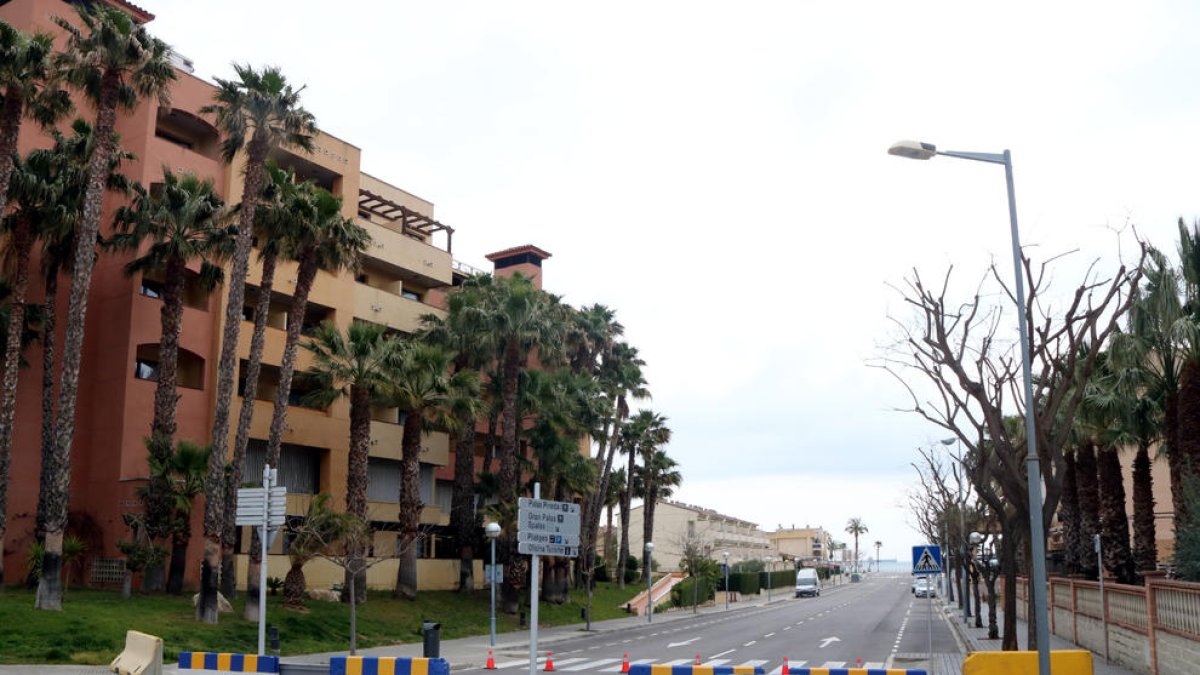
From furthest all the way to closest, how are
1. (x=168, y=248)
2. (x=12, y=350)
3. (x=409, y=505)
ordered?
1. (x=409, y=505)
2. (x=168, y=248)
3. (x=12, y=350)

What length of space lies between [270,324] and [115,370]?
8.84 metres

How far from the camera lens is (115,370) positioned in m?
34.9

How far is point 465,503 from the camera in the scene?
1772 inches

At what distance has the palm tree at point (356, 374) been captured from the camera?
36719 millimetres

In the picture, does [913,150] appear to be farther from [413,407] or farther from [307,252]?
[413,407]

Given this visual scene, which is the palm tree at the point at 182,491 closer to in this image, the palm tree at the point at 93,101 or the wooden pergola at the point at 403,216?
the palm tree at the point at 93,101

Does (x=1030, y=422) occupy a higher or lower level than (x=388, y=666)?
higher

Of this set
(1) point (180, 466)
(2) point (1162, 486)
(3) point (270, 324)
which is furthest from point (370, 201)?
(2) point (1162, 486)

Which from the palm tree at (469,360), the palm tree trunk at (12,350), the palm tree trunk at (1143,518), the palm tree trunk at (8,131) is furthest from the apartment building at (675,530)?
the palm tree trunk at (8,131)

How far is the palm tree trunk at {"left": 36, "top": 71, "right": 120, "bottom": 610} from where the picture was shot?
26.0 meters

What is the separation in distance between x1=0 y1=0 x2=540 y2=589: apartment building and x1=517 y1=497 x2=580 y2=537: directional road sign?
76.5ft

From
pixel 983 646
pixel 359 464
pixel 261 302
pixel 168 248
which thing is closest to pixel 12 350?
pixel 168 248

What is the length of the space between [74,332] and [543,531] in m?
19.3

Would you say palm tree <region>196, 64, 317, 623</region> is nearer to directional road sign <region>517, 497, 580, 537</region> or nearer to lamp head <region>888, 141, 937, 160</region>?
directional road sign <region>517, 497, 580, 537</region>
